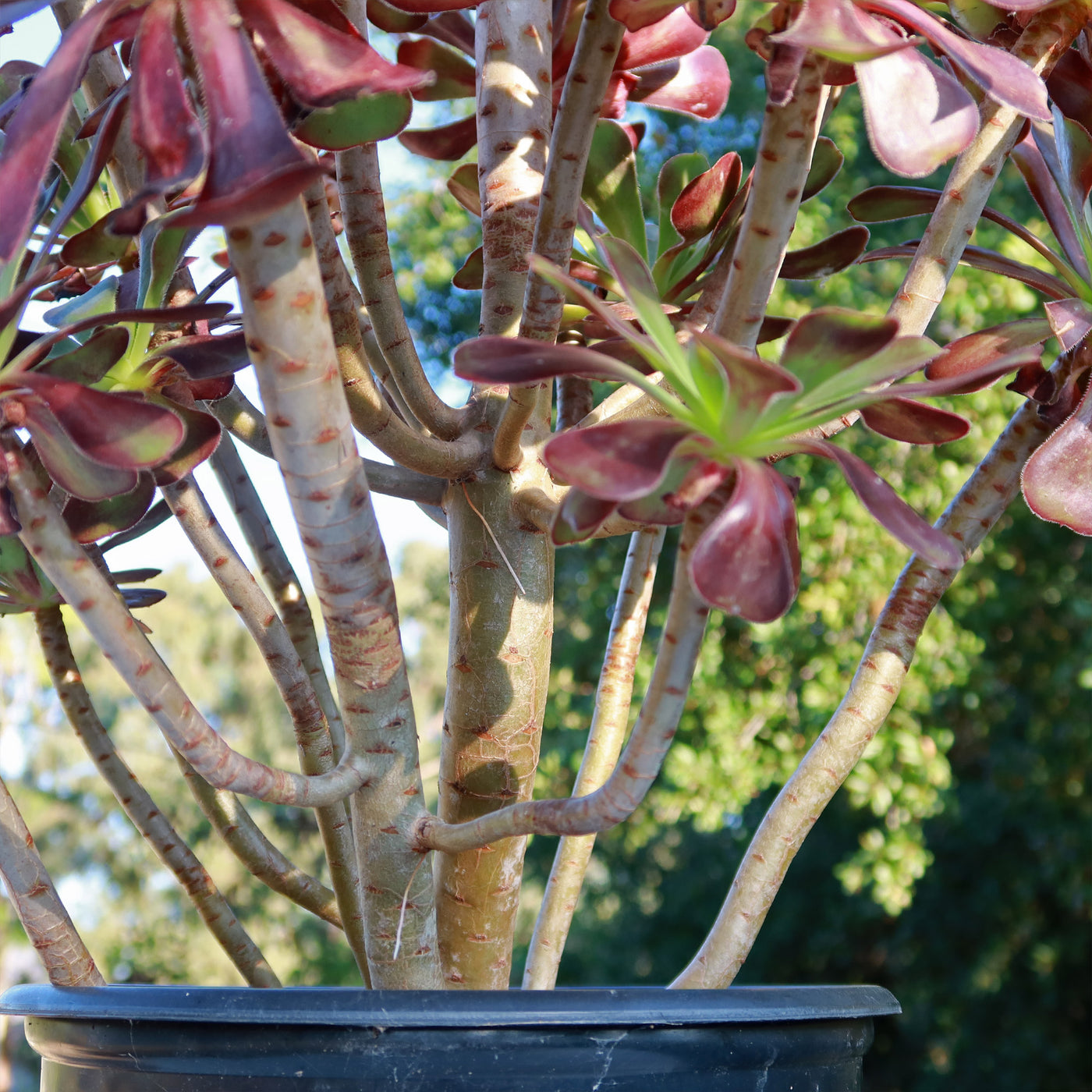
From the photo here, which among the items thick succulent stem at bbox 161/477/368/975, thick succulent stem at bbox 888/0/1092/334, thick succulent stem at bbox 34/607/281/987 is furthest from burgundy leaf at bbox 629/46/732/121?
thick succulent stem at bbox 34/607/281/987

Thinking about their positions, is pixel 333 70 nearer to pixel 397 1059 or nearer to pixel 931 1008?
pixel 397 1059

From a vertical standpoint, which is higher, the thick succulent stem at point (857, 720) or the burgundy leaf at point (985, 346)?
the burgundy leaf at point (985, 346)

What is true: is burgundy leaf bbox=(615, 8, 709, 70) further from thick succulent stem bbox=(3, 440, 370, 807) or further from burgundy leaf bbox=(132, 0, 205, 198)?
thick succulent stem bbox=(3, 440, 370, 807)

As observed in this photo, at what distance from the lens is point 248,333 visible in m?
0.41

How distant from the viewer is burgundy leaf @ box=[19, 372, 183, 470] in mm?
412

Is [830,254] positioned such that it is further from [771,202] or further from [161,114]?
[161,114]

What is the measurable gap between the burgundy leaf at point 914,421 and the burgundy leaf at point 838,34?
0.14 m

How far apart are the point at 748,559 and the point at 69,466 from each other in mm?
287

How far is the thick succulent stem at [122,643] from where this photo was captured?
45 cm

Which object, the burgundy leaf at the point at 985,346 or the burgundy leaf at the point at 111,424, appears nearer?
the burgundy leaf at the point at 111,424

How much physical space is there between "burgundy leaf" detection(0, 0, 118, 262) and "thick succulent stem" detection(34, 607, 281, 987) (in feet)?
1.20

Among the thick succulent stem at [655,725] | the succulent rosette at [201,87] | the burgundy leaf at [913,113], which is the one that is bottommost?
the thick succulent stem at [655,725]

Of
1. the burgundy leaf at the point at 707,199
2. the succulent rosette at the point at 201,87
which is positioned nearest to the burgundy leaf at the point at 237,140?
the succulent rosette at the point at 201,87

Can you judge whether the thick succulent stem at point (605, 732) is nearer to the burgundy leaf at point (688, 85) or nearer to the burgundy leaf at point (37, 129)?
the burgundy leaf at point (688, 85)
